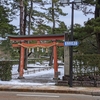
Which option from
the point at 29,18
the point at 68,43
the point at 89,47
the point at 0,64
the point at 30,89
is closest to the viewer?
the point at 30,89

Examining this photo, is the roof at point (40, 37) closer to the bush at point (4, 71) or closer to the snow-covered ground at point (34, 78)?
the bush at point (4, 71)

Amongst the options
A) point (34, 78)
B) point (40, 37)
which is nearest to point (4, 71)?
point (34, 78)

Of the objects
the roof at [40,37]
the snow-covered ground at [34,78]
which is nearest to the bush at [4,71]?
the snow-covered ground at [34,78]

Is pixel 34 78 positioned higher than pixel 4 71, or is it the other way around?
pixel 4 71

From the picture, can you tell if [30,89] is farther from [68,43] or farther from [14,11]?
[14,11]

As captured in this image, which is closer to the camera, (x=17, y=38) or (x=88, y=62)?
(x=88, y=62)

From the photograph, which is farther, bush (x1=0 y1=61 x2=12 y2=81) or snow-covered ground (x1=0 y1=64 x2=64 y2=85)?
bush (x1=0 y1=61 x2=12 y2=81)

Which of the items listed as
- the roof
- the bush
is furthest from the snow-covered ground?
the roof

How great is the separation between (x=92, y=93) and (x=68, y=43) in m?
3.60

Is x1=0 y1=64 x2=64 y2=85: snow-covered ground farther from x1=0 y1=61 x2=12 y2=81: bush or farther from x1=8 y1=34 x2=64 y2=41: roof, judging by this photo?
x1=8 y1=34 x2=64 y2=41: roof

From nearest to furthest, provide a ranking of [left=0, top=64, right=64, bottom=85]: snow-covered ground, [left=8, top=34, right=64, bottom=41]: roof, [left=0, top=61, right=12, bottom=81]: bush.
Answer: [left=0, top=64, right=64, bottom=85]: snow-covered ground → [left=0, top=61, right=12, bottom=81]: bush → [left=8, top=34, right=64, bottom=41]: roof

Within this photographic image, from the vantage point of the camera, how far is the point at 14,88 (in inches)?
531

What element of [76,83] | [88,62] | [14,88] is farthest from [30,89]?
[88,62]

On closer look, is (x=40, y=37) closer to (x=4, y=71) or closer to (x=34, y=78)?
(x=34, y=78)
